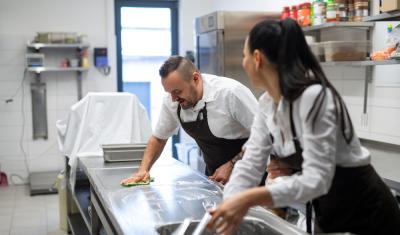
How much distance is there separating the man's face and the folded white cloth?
4.46 ft

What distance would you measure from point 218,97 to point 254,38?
1.12 metres

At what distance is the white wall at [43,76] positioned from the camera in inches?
205

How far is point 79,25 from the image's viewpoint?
17.9 feet

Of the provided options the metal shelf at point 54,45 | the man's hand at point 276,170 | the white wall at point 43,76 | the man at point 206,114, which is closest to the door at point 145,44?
the white wall at point 43,76

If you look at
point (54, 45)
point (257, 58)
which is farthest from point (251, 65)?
point (54, 45)

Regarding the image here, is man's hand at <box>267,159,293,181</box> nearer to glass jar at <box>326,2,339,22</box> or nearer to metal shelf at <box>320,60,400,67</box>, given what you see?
metal shelf at <box>320,60,400,67</box>

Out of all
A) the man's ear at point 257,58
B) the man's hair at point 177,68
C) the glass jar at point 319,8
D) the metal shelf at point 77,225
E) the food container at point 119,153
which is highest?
the glass jar at point 319,8

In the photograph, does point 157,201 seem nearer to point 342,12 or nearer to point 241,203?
point 241,203

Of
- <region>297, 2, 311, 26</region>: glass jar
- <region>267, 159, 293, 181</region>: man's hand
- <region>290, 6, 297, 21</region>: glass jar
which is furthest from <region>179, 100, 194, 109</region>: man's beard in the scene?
<region>290, 6, 297, 21</region>: glass jar

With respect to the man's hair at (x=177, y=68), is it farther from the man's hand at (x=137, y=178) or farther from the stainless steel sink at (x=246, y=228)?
the stainless steel sink at (x=246, y=228)

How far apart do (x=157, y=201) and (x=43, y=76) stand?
399 cm

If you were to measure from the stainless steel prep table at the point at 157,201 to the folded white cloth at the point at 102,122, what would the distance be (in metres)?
0.72

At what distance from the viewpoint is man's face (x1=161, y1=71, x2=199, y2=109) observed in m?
2.06

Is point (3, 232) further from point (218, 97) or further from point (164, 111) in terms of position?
point (218, 97)
